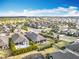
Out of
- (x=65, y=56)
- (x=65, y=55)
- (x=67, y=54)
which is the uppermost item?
(x=67, y=54)

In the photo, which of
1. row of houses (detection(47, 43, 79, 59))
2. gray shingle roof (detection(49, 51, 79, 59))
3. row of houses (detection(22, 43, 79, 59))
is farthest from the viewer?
row of houses (detection(22, 43, 79, 59))

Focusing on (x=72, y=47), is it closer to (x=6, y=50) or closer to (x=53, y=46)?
(x=53, y=46)

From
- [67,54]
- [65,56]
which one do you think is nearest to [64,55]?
[65,56]

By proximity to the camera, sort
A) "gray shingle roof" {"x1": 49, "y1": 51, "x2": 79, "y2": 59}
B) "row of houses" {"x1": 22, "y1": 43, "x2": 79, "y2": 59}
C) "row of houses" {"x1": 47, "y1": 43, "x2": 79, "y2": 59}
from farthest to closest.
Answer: "row of houses" {"x1": 22, "y1": 43, "x2": 79, "y2": 59} → "row of houses" {"x1": 47, "y1": 43, "x2": 79, "y2": 59} → "gray shingle roof" {"x1": 49, "y1": 51, "x2": 79, "y2": 59}

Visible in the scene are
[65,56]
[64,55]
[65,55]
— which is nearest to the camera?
[65,56]

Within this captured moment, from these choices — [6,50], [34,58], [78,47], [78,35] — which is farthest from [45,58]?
[78,35]

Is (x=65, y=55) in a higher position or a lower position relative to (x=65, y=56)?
higher

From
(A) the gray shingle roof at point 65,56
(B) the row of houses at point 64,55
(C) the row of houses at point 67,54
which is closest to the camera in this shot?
(A) the gray shingle roof at point 65,56

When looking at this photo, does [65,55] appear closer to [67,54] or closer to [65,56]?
[65,56]

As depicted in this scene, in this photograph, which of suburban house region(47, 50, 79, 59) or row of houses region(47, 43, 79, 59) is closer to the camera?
suburban house region(47, 50, 79, 59)

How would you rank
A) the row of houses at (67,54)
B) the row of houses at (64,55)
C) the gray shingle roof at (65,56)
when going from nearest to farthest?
the gray shingle roof at (65,56)
the row of houses at (67,54)
the row of houses at (64,55)

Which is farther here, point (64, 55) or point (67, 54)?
point (64, 55)
